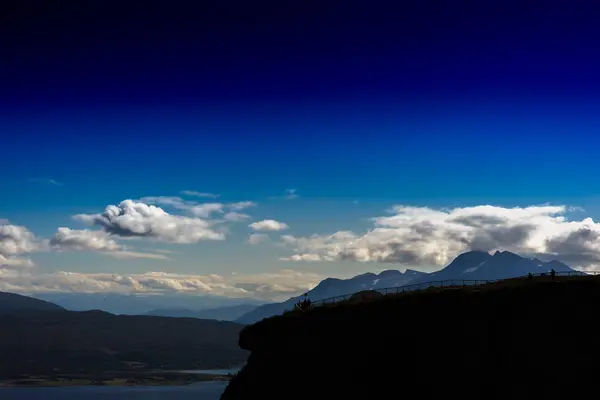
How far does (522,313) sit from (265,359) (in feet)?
131

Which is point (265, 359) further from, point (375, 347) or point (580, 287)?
point (580, 287)

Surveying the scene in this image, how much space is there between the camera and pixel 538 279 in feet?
222

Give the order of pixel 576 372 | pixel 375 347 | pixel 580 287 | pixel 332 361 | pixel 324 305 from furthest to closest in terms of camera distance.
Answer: pixel 324 305 < pixel 332 361 < pixel 375 347 < pixel 580 287 < pixel 576 372

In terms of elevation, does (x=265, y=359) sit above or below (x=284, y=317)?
below

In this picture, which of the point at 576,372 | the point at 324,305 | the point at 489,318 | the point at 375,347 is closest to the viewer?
the point at 576,372

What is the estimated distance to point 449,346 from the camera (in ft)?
217

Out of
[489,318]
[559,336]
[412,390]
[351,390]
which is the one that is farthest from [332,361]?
[559,336]

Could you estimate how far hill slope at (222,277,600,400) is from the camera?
58312mm

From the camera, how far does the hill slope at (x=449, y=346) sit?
5831 centimetres

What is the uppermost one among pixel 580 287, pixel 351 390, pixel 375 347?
pixel 580 287

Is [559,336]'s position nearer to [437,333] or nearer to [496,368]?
[496,368]

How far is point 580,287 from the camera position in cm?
5994

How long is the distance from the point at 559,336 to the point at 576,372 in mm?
3562

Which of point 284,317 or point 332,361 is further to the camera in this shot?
point 284,317
